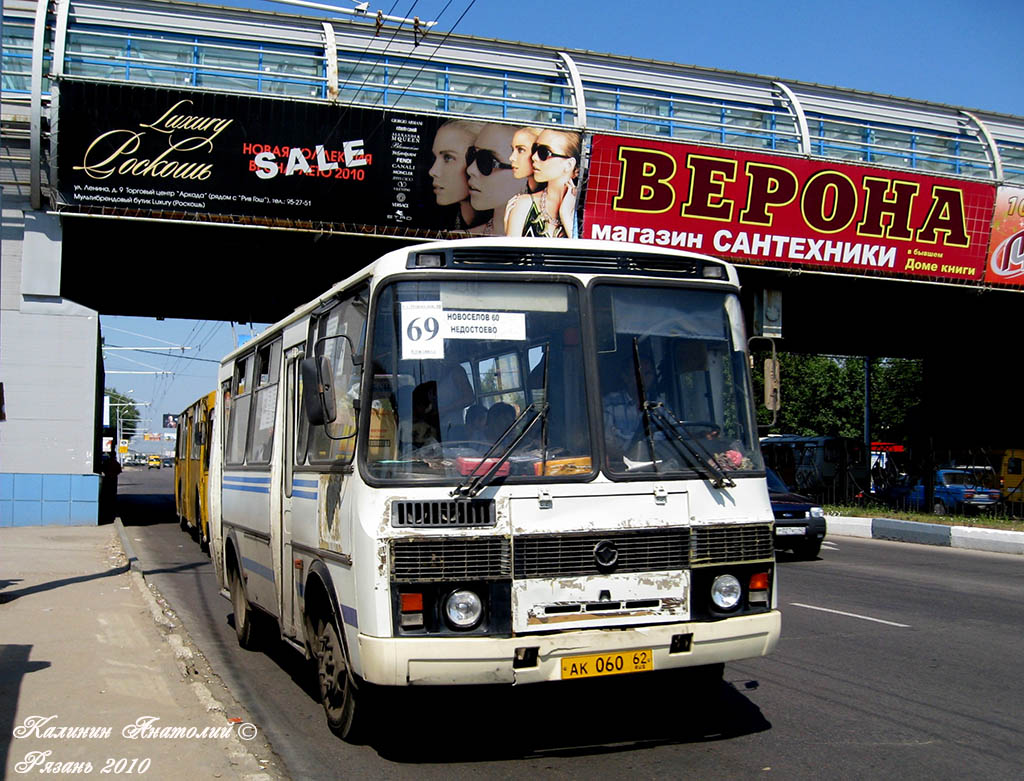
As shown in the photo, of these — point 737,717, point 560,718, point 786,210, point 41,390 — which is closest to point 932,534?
point 786,210

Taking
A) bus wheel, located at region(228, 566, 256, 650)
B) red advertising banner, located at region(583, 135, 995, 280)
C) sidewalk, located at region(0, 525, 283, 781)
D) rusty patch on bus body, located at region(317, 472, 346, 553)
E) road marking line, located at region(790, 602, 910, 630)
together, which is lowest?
road marking line, located at region(790, 602, 910, 630)

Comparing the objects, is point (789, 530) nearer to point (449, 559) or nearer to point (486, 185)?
point (486, 185)

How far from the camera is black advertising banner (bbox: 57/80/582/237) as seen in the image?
2123 cm

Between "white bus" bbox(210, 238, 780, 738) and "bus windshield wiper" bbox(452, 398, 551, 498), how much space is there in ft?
0.04

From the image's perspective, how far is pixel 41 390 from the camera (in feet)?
75.0

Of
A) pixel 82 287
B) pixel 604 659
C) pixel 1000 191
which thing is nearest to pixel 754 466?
pixel 604 659

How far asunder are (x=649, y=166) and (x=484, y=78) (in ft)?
13.7

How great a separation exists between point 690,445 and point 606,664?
52.6 inches

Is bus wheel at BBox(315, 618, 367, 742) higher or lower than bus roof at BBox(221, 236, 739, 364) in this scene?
lower

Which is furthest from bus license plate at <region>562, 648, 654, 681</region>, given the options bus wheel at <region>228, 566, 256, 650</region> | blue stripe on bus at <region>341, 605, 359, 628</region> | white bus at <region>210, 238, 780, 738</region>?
bus wheel at <region>228, 566, 256, 650</region>

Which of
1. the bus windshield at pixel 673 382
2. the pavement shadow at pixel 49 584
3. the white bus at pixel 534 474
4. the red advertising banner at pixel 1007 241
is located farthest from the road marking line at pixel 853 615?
the red advertising banner at pixel 1007 241

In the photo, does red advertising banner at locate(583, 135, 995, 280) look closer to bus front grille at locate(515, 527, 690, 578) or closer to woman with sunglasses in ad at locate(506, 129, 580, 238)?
woman with sunglasses in ad at locate(506, 129, 580, 238)

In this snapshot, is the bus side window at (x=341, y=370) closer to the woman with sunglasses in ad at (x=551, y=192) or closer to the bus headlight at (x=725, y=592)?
the bus headlight at (x=725, y=592)

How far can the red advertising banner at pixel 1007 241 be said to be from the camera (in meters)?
26.6
